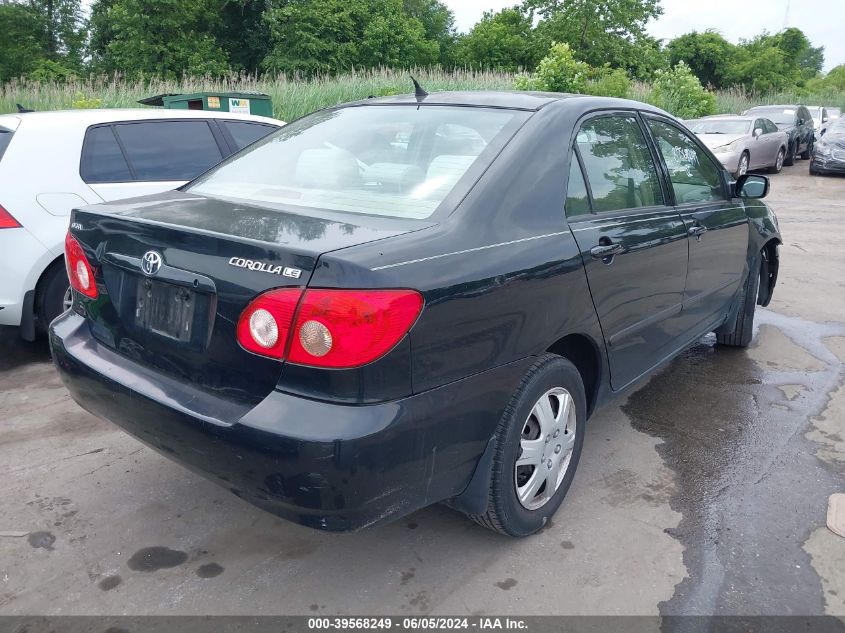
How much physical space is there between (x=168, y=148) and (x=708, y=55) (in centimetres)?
5830

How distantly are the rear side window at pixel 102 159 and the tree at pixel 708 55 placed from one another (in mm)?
55968

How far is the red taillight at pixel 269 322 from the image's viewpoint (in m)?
2.20

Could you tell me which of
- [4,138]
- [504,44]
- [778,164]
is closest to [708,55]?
[504,44]

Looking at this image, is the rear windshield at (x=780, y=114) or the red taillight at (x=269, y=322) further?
the rear windshield at (x=780, y=114)

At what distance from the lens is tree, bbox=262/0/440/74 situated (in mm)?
39656

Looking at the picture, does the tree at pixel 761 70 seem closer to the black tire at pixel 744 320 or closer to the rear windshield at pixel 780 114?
the rear windshield at pixel 780 114

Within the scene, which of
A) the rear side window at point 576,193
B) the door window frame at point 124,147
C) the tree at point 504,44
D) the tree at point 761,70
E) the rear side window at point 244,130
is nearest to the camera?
the rear side window at point 576,193

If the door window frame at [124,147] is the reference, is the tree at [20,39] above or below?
above

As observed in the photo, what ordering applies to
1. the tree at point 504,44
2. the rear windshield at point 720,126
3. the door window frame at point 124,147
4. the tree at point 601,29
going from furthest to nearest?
the tree at point 504,44, the tree at point 601,29, the rear windshield at point 720,126, the door window frame at point 124,147

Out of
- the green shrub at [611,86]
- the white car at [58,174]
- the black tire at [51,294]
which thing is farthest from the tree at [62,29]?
the black tire at [51,294]

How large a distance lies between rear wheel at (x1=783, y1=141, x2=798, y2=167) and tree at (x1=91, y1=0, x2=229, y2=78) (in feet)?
90.4

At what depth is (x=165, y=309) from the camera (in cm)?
252

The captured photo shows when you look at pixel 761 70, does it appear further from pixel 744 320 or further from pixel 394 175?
pixel 394 175

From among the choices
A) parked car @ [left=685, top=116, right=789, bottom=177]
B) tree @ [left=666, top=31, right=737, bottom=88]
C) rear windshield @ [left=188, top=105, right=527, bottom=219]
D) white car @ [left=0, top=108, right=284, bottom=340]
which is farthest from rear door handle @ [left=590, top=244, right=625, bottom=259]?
tree @ [left=666, top=31, right=737, bottom=88]
